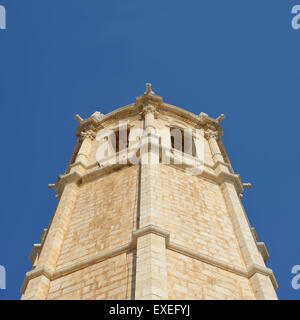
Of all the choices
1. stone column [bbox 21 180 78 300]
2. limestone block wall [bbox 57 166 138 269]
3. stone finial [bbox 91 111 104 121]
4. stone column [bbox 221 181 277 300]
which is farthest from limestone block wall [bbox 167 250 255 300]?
stone finial [bbox 91 111 104 121]

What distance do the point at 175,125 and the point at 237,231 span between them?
26.3 feet

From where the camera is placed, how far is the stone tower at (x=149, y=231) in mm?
11445

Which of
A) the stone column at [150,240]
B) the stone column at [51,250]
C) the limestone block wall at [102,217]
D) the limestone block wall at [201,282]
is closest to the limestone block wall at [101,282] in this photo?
the stone column at [51,250]

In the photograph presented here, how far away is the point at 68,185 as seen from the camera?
17.2 m

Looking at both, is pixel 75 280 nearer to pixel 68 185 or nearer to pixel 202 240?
pixel 202 240

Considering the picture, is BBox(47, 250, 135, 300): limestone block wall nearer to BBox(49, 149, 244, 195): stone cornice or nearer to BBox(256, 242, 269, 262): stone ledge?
BBox(49, 149, 244, 195): stone cornice

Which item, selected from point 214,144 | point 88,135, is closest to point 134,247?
point 214,144

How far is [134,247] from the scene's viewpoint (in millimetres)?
12094

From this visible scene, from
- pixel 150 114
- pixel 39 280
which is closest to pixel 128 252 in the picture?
pixel 39 280

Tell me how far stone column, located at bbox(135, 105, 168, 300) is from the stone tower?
0.03 m

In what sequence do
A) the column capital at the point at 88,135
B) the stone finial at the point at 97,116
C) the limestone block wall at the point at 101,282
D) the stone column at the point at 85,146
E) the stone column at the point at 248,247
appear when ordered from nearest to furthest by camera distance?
the limestone block wall at the point at 101,282, the stone column at the point at 248,247, the stone column at the point at 85,146, the column capital at the point at 88,135, the stone finial at the point at 97,116

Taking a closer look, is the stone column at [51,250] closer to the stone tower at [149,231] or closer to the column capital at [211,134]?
the stone tower at [149,231]

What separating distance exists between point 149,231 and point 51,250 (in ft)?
10.7

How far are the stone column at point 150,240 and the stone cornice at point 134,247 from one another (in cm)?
10
